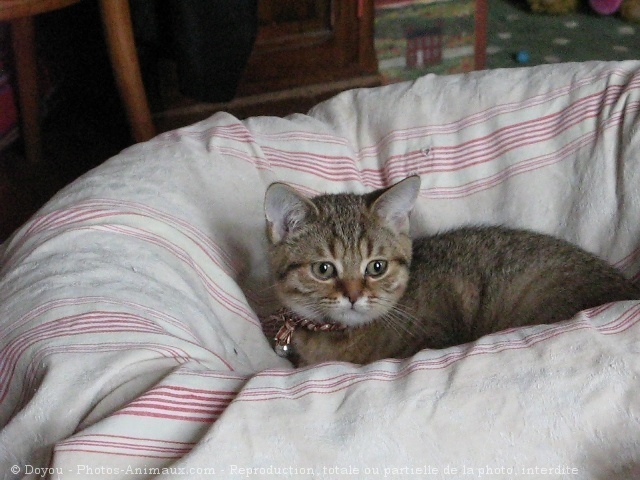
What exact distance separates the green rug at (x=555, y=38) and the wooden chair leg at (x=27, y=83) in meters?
1.87

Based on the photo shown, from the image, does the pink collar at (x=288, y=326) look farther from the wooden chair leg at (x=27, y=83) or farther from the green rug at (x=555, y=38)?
the green rug at (x=555, y=38)

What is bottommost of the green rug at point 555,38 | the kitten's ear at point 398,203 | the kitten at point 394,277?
the green rug at point 555,38

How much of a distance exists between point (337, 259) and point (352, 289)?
2.6 inches

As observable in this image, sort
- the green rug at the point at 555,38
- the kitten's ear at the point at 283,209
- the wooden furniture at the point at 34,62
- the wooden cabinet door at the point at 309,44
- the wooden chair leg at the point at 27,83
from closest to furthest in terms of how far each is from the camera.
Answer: the kitten's ear at the point at 283,209 < the wooden furniture at the point at 34,62 < the wooden chair leg at the point at 27,83 < the wooden cabinet door at the point at 309,44 < the green rug at the point at 555,38

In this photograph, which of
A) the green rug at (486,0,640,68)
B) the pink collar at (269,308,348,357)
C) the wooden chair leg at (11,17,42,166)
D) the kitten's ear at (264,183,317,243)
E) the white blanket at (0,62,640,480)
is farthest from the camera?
the green rug at (486,0,640,68)

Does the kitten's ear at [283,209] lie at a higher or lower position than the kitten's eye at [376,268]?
higher

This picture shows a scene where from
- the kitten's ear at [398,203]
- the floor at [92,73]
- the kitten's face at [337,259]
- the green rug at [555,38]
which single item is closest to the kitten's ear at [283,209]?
the kitten's face at [337,259]

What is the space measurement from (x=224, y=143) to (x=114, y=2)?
0.78m

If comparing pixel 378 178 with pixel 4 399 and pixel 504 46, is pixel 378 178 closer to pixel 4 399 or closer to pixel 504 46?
pixel 4 399

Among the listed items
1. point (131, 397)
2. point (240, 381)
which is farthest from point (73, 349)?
point (240, 381)

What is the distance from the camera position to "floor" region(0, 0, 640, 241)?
2.51 metres

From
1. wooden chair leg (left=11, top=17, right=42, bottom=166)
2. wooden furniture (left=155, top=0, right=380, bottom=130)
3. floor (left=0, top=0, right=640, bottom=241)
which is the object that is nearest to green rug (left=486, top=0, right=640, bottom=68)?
floor (left=0, top=0, right=640, bottom=241)

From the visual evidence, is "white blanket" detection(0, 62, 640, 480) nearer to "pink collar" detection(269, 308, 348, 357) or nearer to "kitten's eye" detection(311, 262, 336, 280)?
"pink collar" detection(269, 308, 348, 357)

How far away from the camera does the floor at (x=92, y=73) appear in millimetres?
2507
